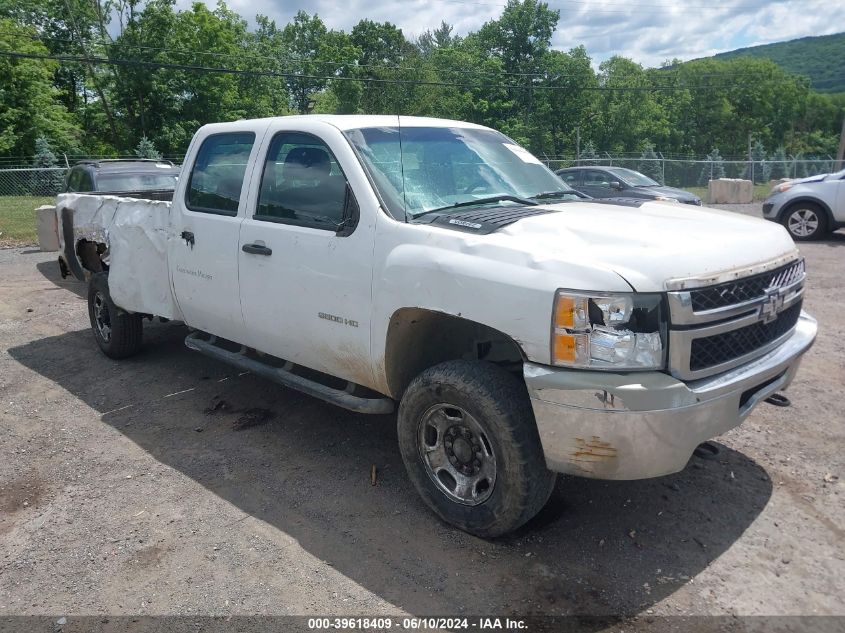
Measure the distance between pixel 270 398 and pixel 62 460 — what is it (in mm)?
1544

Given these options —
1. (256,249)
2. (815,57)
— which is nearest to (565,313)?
(256,249)

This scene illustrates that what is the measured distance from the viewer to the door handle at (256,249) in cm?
430

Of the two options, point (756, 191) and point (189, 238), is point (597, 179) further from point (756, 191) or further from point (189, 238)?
point (756, 191)

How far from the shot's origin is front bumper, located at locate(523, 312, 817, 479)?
2.83 m

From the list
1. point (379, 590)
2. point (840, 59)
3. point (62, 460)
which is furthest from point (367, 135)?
point (840, 59)

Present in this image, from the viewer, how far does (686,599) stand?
118 inches

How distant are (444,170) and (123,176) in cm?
909

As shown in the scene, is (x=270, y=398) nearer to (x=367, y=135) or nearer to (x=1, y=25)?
(x=367, y=135)

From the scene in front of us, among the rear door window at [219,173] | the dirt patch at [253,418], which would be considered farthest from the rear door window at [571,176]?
the dirt patch at [253,418]

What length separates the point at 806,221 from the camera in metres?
13.1

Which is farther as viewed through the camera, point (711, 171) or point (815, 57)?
point (815, 57)

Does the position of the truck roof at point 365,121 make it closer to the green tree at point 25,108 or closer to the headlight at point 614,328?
the headlight at point 614,328

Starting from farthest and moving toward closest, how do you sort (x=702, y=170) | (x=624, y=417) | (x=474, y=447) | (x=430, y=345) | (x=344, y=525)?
(x=702, y=170) < (x=430, y=345) < (x=344, y=525) < (x=474, y=447) < (x=624, y=417)

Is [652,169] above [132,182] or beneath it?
above
